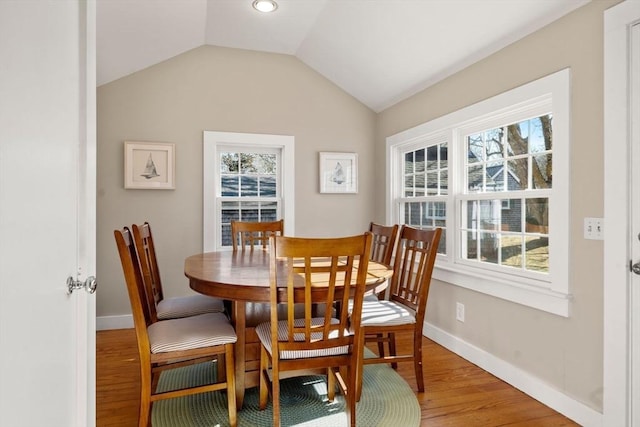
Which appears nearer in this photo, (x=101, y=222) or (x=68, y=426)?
(x=68, y=426)

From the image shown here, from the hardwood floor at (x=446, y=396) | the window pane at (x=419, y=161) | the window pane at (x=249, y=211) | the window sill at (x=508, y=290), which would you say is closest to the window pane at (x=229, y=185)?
the window pane at (x=249, y=211)

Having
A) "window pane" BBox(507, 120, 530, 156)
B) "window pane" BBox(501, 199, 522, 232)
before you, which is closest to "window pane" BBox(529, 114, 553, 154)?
"window pane" BBox(507, 120, 530, 156)

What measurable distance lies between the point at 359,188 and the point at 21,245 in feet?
12.0

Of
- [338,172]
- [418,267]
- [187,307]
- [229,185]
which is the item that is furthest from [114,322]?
[418,267]

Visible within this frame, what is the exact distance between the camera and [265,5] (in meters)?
3.06

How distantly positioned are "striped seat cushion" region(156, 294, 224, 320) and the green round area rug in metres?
0.48

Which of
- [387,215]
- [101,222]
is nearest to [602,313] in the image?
[387,215]

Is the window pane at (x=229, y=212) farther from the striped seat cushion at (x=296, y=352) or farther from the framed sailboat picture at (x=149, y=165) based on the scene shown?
the striped seat cushion at (x=296, y=352)

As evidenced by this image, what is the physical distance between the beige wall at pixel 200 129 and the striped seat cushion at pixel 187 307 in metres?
1.25

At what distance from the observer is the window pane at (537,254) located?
2.33 meters

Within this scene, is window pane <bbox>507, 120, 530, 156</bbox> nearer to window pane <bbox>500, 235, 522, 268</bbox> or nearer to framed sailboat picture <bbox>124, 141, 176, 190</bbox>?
window pane <bbox>500, 235, 522, 268</bbox>

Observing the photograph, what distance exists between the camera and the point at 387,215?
407 cm

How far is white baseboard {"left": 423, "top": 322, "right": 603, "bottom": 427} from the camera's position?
2.01m

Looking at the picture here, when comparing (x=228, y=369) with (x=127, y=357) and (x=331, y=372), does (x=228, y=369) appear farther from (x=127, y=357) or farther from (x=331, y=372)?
(x=127, y=357)
